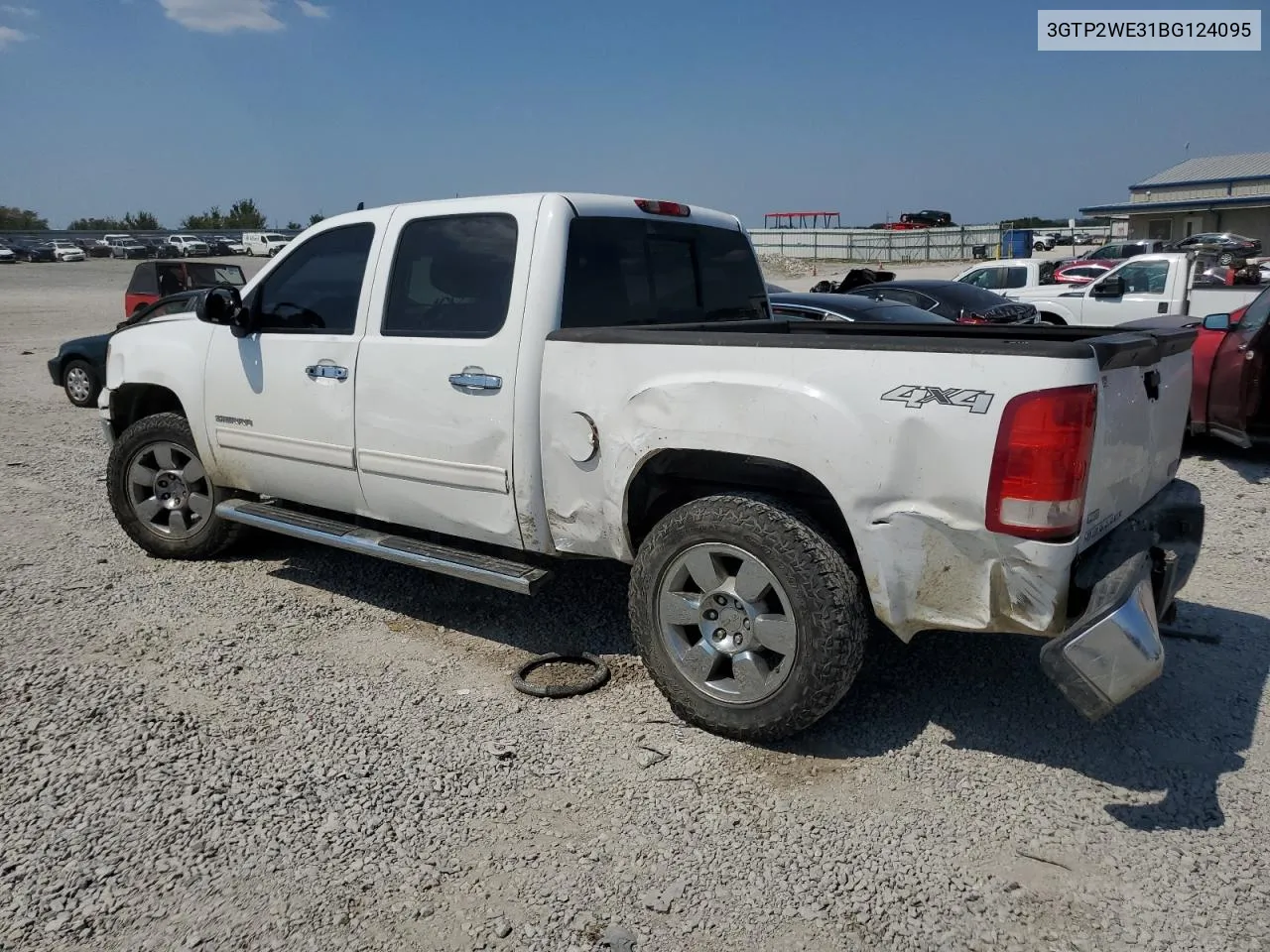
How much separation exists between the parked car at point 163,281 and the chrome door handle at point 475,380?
13.6 metres

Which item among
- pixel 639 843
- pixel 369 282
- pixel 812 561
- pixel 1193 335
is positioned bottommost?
pixel 639 843

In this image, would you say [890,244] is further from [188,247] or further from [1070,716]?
[1070,716]

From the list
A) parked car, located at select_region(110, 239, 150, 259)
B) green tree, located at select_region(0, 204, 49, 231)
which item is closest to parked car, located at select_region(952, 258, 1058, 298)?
parked car, located at select_region(110, 239, 150, 259)

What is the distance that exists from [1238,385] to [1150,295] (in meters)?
6.31

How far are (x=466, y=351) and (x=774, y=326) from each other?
1729 millimetres

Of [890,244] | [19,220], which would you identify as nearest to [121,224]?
[19,220]

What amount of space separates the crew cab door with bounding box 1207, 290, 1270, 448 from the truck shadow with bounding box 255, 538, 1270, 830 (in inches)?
141

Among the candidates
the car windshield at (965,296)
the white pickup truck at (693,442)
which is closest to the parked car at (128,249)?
the car windshield at (965,296)

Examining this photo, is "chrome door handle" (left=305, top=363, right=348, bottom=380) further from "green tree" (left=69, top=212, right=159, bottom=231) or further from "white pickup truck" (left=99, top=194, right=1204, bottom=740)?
"green tree" (left=69, top=212, right=159, bottom=231)

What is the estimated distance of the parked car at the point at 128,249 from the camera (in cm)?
6284

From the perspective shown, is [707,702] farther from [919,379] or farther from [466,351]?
[466,351]

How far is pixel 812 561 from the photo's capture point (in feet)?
11.3

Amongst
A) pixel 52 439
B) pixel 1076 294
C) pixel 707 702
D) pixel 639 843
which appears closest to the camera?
pixel 639 843

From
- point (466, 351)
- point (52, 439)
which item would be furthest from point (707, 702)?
point (52, 439)
